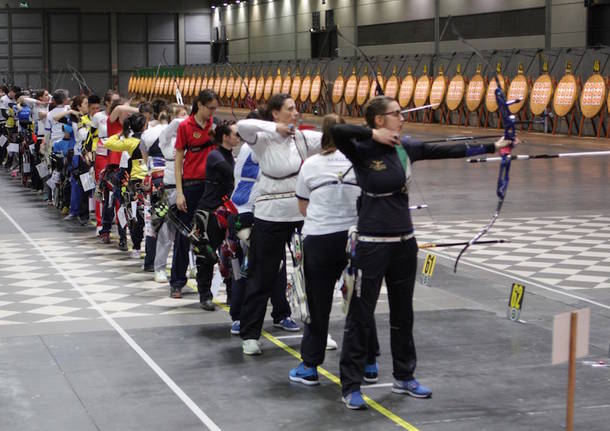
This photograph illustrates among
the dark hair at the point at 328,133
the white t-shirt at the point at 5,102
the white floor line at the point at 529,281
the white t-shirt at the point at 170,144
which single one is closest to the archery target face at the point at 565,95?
the white t-shirt at the point at 5,102

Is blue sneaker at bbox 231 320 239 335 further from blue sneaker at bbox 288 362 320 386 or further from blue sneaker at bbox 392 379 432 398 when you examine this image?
blue sneaker at bbox 392 379 432 398

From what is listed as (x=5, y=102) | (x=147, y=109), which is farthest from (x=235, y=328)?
(x=5, y=102)

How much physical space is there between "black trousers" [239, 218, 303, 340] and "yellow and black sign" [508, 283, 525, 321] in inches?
61.9

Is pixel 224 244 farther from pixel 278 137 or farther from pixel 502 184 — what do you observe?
pixel 502 184

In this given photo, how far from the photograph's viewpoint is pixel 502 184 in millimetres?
5191

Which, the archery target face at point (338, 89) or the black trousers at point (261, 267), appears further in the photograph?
the archery target face at point (338, 89)

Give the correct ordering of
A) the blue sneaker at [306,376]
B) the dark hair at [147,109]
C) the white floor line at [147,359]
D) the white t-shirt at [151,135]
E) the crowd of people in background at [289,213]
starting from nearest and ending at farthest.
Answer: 1. the white floor line at [147,359]
2. the crowd of people in background at [289,213]
3. the blue sneaker at [306,376]
4. the white t-shirt at [151,135]
5. the dark hair at [147,109]

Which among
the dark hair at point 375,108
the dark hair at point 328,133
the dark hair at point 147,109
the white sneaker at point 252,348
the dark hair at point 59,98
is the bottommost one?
the white sneaker at point 252,348

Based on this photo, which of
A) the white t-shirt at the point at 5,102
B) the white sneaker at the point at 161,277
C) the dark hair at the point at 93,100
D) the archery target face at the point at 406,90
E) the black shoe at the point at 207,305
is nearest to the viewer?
the black shoe at the point at 207,305

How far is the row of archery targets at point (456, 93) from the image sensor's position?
22531mm

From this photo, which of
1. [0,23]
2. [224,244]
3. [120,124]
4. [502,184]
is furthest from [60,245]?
[0,23]

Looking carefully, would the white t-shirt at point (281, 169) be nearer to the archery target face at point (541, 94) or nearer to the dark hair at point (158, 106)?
the dark hair at point (158, 106)

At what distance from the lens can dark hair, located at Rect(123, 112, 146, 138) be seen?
9836 millimetres

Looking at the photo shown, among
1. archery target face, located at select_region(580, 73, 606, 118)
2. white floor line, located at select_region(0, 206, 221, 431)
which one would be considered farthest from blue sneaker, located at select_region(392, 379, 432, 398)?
archery target face, located at select_region(580, 73, 606, 118)
